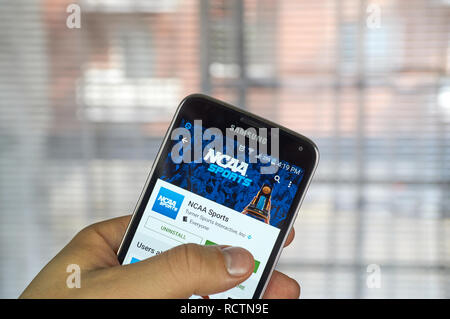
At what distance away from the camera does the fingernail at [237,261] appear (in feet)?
1.52

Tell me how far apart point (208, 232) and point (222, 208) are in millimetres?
35

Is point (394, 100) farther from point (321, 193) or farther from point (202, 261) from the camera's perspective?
point (202, 261)

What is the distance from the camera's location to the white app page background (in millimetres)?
506

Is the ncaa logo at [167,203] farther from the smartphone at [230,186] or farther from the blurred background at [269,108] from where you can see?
the blurred background at [269,108]

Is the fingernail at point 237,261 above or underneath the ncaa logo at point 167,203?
underneath

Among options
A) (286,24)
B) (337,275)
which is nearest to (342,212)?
(337,275)

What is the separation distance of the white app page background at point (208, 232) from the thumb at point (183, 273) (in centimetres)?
4

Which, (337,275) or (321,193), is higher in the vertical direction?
(321,193)

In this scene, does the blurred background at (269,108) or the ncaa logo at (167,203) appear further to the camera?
the blurred background at (269,108)

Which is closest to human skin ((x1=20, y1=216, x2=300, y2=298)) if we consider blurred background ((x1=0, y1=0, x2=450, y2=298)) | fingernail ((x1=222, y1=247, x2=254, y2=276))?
fingernail ((x1=222, y1=247, x2=254, y2=276))

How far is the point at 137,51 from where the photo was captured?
4.01 feet

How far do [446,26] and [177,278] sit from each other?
1.12 metres

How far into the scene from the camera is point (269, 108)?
122 cm

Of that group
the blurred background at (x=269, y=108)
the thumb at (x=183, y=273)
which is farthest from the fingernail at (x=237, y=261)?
the blurred background at (x=269, y=108)
